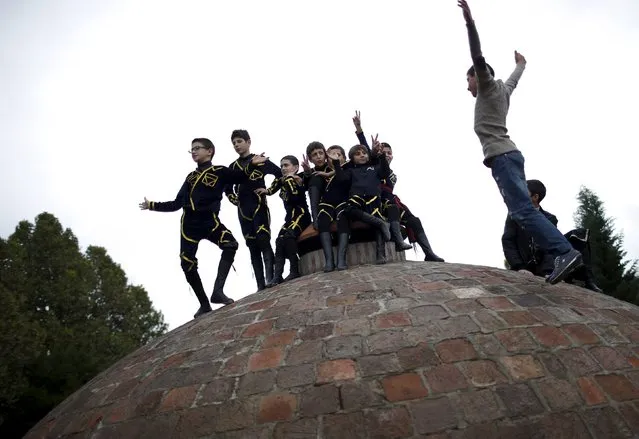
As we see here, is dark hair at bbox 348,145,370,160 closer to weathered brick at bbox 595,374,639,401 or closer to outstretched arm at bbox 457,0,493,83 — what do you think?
outstretched arm at bbox 457,0,493,83

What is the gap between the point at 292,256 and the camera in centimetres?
616

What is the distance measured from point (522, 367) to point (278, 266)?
3435mm

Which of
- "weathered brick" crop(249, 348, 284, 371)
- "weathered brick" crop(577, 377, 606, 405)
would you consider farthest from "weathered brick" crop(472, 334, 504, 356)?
"weathered brick" crop(249, 348, 284, 371)

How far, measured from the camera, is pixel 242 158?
6.53 metres

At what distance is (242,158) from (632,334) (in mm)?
4570

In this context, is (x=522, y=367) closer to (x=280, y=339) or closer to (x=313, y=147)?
(x=280, y=339)

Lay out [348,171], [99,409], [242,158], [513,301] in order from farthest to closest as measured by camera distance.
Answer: [242,158] < [348,171] < [513,301] < [99,409]

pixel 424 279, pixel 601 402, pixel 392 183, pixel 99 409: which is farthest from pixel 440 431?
pixel 392 183

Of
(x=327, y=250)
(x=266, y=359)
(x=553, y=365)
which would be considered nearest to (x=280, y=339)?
(x=266, y=359)

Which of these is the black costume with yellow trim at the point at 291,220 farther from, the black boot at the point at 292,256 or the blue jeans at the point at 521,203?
the blue jeans at the point at 521,203

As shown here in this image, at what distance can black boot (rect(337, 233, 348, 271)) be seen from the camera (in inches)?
213

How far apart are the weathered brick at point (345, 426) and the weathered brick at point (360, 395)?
0.07m

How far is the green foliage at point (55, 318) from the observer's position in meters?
13.1

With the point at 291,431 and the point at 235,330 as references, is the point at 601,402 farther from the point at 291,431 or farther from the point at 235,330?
the point at 235,330
